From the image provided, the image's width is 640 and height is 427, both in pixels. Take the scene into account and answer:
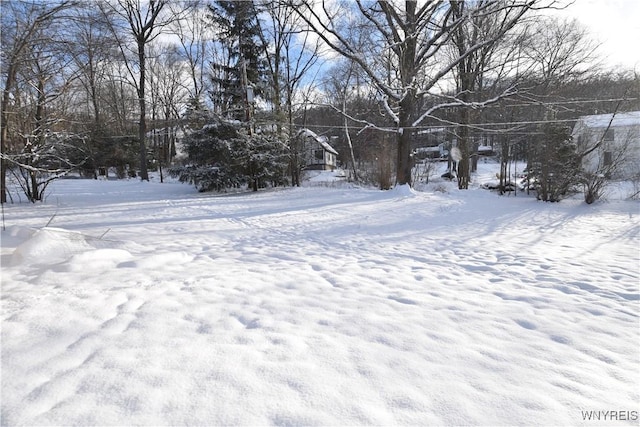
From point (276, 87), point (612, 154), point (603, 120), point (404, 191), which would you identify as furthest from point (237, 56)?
point (603, 120)

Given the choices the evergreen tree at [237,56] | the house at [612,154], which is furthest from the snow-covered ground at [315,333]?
the evergreen tree at [237,56]

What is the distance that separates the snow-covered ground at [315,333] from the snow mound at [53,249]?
2 cm

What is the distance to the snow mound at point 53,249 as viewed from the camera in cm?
354

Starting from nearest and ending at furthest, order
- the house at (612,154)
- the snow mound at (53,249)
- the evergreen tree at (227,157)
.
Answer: the snow mound at (53,249) < the house at (612,154) < the evergreen tree at (227,157)

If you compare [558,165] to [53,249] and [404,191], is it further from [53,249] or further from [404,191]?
[53,249]

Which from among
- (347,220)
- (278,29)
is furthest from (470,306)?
(278,29)

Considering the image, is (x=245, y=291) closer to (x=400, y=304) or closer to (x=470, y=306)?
(x=400, y=304)

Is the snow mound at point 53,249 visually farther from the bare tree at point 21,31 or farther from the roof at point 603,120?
the roof at point 603,120

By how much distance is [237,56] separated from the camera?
54.8 ft

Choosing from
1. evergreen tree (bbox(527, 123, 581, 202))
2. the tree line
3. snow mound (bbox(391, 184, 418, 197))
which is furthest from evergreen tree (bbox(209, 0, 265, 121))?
evergreen tree (bbox(527, 123, 581, 202))

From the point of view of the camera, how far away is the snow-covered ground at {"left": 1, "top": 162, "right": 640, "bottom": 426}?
1.50 meters

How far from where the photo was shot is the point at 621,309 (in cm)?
277

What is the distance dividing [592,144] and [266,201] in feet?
39.1

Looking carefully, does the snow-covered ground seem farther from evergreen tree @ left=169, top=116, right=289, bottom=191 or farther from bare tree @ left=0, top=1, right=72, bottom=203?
evergreen tree @ left=169, top=116, right=289, bottom=191
